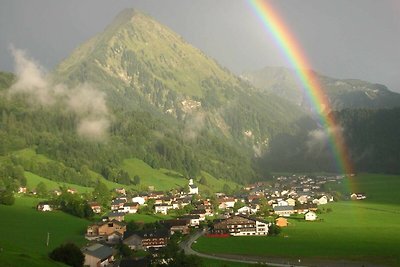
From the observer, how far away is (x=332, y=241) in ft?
317

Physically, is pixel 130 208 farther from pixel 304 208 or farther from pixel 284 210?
pixel 304 208

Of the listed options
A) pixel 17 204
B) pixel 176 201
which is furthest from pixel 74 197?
pixel 176 201

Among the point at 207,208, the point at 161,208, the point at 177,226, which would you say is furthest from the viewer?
the point at 207,208

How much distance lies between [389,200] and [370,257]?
109367mm

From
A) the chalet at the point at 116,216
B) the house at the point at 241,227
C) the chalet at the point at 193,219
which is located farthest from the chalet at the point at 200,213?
the house at the point at 241,227

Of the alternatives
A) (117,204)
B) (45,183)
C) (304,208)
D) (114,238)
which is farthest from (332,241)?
(45,183)

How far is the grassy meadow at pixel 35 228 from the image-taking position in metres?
85.4

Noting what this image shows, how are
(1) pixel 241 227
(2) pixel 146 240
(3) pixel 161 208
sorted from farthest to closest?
(3) pixel 161 208 < (1) pixel 241 227 < (2) pixel 146 240

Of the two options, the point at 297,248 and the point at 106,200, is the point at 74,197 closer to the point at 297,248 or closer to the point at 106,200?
the point at 106,200

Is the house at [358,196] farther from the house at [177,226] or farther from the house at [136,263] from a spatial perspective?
the house at [136,263]

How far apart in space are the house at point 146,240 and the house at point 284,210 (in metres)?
60.1

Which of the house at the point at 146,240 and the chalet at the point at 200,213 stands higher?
the chalet at the point at 200,213

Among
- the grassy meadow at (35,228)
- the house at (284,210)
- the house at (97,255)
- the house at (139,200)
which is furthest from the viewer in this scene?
the house at (139,200)

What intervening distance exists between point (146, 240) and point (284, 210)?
68081 millimetres
